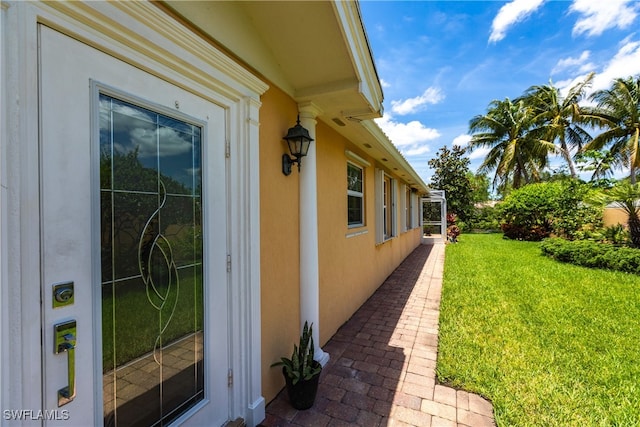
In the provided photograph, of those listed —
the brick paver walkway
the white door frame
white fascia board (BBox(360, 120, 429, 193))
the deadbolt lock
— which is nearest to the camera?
the white door frame

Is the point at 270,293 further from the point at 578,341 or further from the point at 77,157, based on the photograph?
the point at 578,341

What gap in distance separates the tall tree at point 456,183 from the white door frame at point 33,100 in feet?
73.7

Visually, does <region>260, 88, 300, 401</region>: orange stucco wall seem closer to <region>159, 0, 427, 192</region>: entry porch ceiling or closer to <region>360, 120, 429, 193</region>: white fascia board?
<region>159, 0, 427, 192</region>: entry porch ceiling

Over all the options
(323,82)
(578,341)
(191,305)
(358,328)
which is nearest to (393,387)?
(358,328)

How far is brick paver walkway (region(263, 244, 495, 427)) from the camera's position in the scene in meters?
2.46

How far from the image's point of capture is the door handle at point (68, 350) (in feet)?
4.15

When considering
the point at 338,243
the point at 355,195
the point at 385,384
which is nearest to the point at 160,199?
the point at 385,384

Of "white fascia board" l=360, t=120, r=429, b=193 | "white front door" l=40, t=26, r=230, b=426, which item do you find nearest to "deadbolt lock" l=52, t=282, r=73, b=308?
"white front door" l=40, t=26, r=230, b=426

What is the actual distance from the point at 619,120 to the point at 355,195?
69.4ft

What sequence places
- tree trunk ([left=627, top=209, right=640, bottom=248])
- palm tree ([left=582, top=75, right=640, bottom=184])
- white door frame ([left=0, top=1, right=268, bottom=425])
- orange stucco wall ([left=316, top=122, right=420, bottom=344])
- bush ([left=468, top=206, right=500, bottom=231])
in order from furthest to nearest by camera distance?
bush ([left=468, top=206, right=500, bottom=231]) < palm tree ([left=582, top=75, right=640, bottom=184]) < tree trunk ([left=627, top=209, right=640, bottom=248]) < orange stucco wall ([left=316, top=122, right=420, bottom=344]) < white door frame ([left=0, top=1, right=268, bottom=425])

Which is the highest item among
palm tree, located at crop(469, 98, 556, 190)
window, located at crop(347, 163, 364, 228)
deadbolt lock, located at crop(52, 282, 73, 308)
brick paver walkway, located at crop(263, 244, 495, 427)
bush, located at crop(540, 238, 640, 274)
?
palm tree, located at crop(469, 98, 556, 190)

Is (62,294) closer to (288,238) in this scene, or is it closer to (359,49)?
(288,238)

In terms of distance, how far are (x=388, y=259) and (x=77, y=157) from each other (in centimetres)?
731

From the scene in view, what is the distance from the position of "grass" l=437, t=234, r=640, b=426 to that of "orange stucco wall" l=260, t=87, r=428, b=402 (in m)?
1.60
